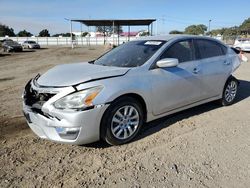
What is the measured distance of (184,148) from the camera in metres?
4.20

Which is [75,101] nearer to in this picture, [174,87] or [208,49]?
[174,87]

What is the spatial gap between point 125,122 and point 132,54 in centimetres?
135

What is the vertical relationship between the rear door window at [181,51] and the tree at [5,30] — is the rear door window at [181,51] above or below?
below

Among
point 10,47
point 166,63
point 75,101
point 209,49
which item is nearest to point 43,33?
point 10,47

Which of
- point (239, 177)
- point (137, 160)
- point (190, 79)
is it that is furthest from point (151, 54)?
point (239, 177)

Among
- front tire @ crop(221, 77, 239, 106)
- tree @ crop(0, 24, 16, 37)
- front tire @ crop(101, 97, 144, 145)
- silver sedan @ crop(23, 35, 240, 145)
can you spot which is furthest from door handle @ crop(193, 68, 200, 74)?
tree @ crop(0, 24, 16, 37)

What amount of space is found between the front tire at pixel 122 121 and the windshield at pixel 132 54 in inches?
29.5

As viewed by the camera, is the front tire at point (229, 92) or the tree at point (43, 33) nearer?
the front tire at point (229, 92)

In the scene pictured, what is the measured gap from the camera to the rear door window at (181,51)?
4994 mm

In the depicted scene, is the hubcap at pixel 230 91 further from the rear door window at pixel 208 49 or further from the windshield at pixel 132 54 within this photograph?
the windshield at pixel 132 54

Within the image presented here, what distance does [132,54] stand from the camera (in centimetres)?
508

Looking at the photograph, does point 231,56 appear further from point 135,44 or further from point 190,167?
point 190,167

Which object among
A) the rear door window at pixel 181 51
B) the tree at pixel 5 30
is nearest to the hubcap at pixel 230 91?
the rear door window at pixel 181 51

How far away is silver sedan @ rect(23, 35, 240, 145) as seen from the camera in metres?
3.85
